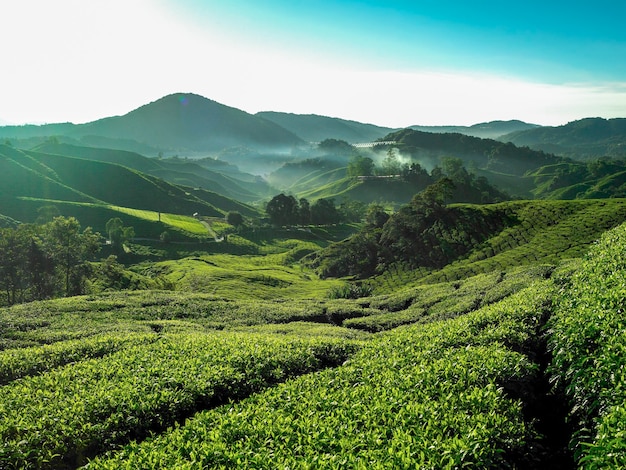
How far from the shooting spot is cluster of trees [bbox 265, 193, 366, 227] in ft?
588

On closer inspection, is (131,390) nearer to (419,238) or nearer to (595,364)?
(595,364)

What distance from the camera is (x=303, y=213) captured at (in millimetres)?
184125

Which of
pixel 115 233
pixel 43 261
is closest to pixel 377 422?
pixel 43 261

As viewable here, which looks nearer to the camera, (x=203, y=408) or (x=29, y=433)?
(x=29, y=433)

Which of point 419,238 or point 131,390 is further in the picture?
point 419,238

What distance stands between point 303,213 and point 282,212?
35.5ft

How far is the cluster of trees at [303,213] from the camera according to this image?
588 ft

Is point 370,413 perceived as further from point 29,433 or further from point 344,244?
point 344,244

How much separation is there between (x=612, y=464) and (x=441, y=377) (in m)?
5.64

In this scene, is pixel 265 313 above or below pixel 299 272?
above

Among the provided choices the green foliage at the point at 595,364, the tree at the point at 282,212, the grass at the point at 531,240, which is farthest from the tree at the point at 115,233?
the green foliage at the point at 595,364

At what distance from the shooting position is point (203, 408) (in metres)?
13.6

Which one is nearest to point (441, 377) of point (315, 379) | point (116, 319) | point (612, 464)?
point (315, 379)

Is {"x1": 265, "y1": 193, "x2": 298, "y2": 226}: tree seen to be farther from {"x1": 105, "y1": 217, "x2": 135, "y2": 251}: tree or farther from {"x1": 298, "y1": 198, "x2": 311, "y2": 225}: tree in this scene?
{"x1": 105, "y1": 217, "x2": 135, "y2": 251}: tree
